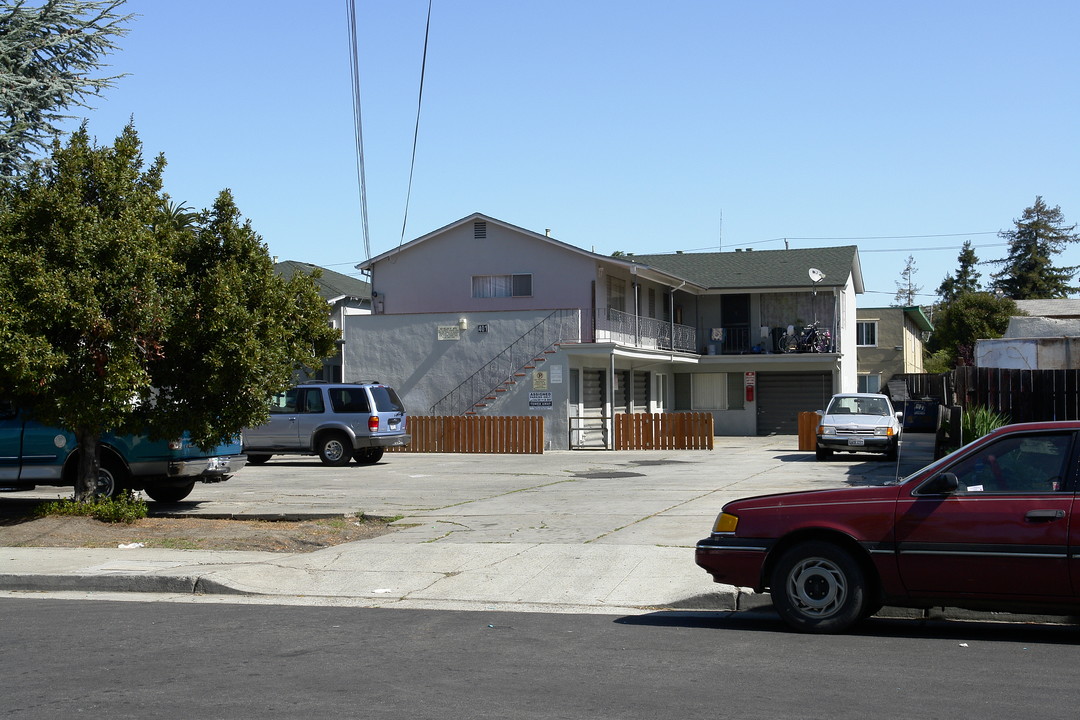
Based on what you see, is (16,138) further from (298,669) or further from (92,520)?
(298,669)

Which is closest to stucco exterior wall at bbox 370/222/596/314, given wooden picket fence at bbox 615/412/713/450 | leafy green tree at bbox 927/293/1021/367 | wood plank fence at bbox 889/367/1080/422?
wooden picket fence at bbox 615/412/713/450

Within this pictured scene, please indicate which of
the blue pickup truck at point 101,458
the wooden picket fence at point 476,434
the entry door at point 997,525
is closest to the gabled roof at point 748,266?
the wooden picket fence at point 476,434

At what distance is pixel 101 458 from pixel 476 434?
1566 cm

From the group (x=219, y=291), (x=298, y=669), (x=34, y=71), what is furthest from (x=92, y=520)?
(x=34, y=71)

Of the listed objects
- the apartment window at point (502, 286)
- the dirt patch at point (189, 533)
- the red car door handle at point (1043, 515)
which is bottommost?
the dirt patch at point (189, 533)

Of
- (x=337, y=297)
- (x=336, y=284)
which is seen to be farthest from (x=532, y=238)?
(x=336, y=284)

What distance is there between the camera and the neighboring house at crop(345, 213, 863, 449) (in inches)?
1284

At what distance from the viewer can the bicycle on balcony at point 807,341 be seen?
4009 centimetres

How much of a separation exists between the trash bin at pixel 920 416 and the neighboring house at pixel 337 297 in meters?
19.1

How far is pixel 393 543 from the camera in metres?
12.9

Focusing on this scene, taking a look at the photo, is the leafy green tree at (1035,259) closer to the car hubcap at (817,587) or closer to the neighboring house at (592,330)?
the neighboring house at (592,330)

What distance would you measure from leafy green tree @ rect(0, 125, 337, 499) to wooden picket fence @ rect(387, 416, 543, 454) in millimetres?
15763

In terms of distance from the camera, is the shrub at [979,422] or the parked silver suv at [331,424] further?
the parked silver suv at [331,424]

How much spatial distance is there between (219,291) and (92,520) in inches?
133
